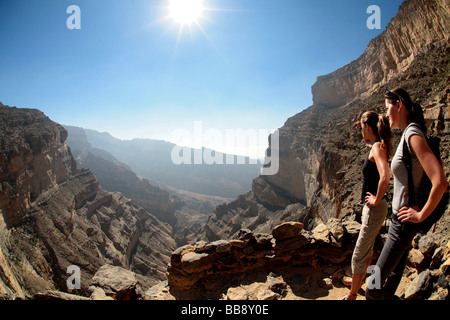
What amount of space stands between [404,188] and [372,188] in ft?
2.99

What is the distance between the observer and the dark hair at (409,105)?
2259 millimetres

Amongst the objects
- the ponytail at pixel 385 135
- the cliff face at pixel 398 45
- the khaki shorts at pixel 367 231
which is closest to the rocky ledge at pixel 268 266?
the khaki shorts at pixel 367 231

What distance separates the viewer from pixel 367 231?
10.0 feet

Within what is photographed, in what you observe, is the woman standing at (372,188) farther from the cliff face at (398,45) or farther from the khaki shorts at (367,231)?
the cliff face at (398,45)

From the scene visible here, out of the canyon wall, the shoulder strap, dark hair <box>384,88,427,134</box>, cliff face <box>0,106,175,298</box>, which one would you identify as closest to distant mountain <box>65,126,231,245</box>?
cliff face <box>0,106,175,298</box>

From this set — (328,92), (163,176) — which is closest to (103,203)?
(328,92)

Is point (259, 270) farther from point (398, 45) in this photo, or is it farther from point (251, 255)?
point (398, 45)

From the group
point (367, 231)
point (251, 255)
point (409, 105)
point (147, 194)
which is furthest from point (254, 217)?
point (147, 194)

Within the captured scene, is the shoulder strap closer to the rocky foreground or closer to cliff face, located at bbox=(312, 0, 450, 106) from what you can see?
the rocky foreground

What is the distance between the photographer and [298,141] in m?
52.9

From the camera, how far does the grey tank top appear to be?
7.02ft

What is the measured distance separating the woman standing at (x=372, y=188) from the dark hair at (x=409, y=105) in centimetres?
51

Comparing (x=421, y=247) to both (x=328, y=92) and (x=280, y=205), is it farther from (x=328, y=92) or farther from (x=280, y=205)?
(x=328, y=92)
